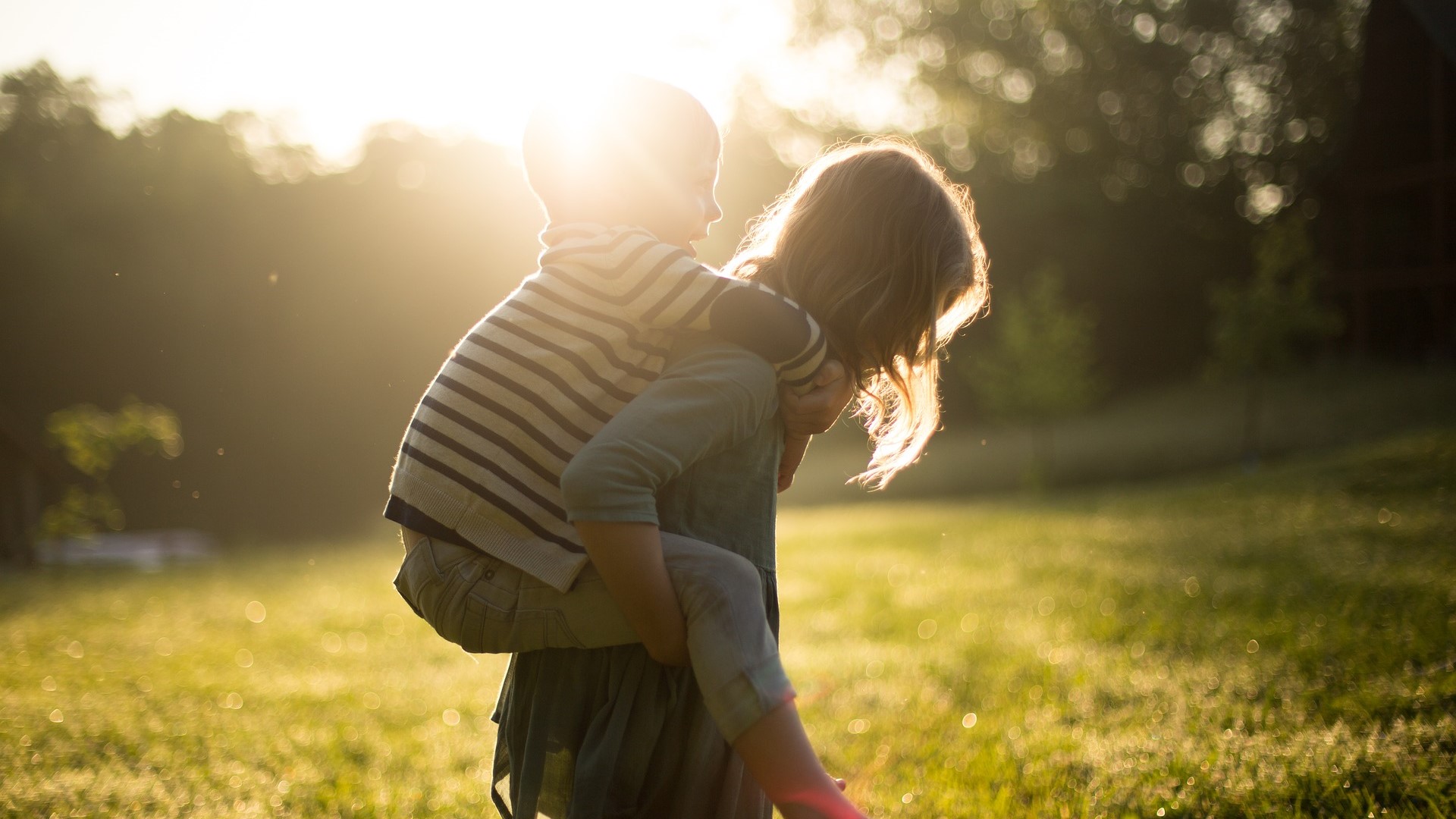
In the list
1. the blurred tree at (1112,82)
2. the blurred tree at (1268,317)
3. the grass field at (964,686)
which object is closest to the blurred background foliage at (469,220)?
the blurred tree at (1112,82)

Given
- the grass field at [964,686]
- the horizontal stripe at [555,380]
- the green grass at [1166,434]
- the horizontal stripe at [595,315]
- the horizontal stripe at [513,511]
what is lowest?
the green grass at [1166,434]

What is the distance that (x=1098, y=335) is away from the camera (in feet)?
101

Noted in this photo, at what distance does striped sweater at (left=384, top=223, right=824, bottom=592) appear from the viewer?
1.74 metres

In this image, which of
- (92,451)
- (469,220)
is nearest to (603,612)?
(92,451)

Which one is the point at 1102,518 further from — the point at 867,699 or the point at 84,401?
the point at 84,401

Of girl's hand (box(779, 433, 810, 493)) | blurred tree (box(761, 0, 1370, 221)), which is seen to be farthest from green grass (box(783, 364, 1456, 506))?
girl's hand (box(779, 433, 810, 493))

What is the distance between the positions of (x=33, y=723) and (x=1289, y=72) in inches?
1314

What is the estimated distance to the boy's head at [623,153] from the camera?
1894mm

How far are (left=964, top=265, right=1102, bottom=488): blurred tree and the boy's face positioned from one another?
1925 cm

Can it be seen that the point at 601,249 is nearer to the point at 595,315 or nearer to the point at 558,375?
the point at 595,315

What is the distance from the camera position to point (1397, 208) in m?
25.7

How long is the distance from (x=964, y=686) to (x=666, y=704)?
2.83 meters

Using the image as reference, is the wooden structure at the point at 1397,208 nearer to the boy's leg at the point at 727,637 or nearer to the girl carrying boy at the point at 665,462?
the girl carrying boy at the point at 665,462

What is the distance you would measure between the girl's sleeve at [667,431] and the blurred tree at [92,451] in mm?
15073
